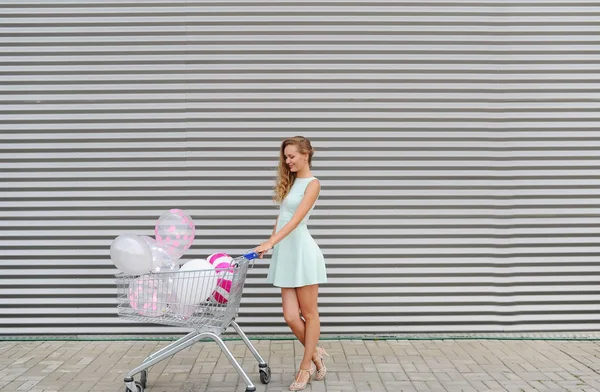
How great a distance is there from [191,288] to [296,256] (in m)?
0.81

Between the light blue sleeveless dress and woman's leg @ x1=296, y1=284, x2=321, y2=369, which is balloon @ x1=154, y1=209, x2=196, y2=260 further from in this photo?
woman's leg @ x1=296, y1=284, x2=321, y2=369

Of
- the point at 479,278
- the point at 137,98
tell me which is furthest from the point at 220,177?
the point at 479,278

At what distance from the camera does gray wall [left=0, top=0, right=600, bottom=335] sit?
20.5 ft

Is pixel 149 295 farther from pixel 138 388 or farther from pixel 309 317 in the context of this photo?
pixel 309 317

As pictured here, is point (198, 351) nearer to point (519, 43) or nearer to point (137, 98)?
point (137, 98)

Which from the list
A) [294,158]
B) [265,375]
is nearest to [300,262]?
[294,158]

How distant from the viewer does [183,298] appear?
442 centimetres

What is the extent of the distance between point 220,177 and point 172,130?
60cm

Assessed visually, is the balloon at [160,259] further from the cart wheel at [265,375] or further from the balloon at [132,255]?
the cart wheel at [265,375]

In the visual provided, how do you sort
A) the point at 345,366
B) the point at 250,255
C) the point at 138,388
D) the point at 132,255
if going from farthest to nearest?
the point at 345,366 < the point at 138,388 < the point at 250,255 < the point at 132,255

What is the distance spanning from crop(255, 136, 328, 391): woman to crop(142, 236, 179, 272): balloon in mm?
729

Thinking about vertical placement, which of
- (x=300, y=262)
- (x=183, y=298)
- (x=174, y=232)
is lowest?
(x=183, y=298)

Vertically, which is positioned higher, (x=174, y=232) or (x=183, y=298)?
(x=174, y=232)

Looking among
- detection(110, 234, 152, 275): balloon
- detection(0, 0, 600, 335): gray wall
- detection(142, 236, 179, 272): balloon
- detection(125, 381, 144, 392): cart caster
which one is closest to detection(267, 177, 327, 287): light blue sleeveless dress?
detection(142, 236, 179, 272): balloon
